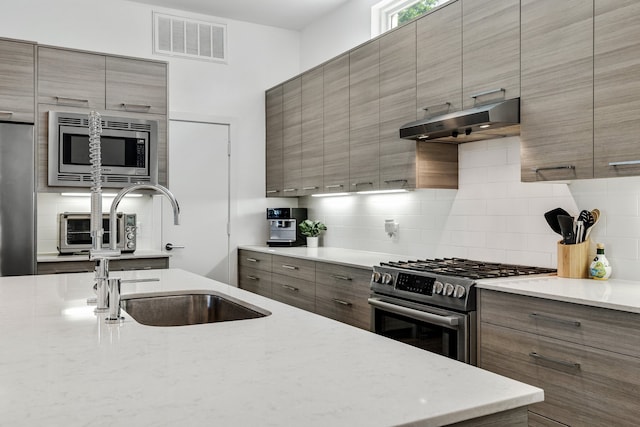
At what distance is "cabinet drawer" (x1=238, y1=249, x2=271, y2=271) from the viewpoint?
4.90 m

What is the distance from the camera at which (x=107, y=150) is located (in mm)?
Result: 4453

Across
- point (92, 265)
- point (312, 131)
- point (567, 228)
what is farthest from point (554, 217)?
point (92, 265)

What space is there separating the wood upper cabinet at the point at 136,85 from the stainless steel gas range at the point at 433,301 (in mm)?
2532

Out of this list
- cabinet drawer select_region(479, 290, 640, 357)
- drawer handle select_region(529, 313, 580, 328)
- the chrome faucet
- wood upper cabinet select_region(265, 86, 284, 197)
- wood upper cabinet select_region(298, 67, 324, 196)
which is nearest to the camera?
the chrome faucet

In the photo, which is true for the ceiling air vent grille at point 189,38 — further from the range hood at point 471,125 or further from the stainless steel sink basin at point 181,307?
the stainless steel sink basin at point 181,307

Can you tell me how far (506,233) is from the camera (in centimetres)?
331

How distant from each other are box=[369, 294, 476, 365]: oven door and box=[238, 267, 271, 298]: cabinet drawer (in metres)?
1.75

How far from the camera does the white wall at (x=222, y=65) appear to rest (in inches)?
183

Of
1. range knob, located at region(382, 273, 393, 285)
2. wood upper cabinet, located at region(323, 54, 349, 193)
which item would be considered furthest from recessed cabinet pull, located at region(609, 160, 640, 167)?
wood upper cabinet, located at region(323, 54, 349, 193)

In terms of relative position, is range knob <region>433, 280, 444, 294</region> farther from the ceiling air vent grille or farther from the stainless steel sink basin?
the ceiling air vent grille

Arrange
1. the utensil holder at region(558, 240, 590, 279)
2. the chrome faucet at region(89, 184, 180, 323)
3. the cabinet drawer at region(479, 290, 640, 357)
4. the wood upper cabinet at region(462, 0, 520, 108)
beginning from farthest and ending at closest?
1. the wood upper cabinet at region(462, 0, 520, 108)
2. the utensil holder at region(558, 240, 590, 279)
3. the cabinet drawer at region(479, 290, 640, 357)
4. the chrome faucet at region(89, 184, 180, 323)

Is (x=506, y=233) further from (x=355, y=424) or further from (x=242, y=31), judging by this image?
(x=242, y=31)

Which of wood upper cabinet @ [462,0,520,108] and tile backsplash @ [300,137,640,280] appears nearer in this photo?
tile backsplash @ [300,137,640,280]

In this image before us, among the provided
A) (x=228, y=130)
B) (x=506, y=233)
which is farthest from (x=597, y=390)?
(x=228, y=130)
